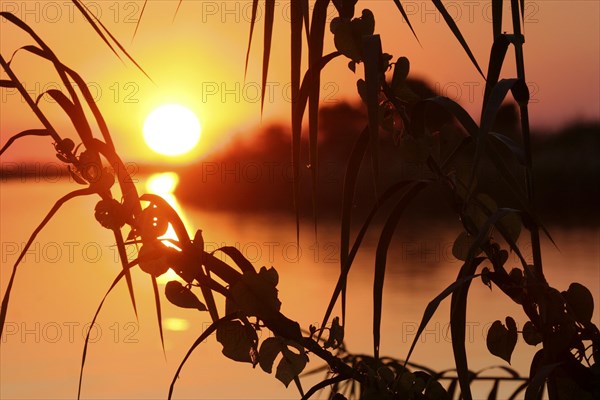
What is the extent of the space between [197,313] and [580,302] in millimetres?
4724

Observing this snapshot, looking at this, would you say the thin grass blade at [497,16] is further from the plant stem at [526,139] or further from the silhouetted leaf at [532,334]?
the silhouetted leaf at [532,334]

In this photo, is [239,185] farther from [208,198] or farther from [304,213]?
[304,213]

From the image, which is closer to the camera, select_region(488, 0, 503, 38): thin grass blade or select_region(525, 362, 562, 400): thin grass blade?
select_region(525, 362, 562, 400): thin grass blade

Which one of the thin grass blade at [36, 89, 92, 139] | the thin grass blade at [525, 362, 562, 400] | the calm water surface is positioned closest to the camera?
the thin grass blade at [525, 362, 562, 400]

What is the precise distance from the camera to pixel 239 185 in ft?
55.0

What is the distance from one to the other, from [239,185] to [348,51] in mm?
16186

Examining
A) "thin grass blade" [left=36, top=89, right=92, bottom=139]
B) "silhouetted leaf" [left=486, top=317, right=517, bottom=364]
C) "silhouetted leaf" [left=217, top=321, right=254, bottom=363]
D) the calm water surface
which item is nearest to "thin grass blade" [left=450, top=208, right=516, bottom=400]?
"silhouetted leaf" [left=486, top=317, right=517, bottom=364]

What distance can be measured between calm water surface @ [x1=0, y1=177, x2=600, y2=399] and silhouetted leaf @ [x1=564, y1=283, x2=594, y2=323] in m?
1.49

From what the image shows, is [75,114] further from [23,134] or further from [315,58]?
[315,58]

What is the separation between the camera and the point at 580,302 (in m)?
0.63

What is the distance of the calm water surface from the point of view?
12.3ft

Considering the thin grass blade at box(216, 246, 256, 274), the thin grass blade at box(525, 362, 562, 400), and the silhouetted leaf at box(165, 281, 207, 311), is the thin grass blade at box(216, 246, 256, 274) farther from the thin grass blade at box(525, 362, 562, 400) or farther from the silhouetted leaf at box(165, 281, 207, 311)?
the thin grass blade at box(525, 362, 562, 400)

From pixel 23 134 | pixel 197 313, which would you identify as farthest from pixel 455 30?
pixel 197 313

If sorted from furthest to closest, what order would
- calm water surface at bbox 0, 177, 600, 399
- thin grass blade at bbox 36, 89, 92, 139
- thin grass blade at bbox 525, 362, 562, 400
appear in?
calm water surface at bbox 0, 177, 600, 399 → thin grass blade at bbox 36, 89, 92, 139 → thin grass blade at bbox 525, 362, 562, 400
